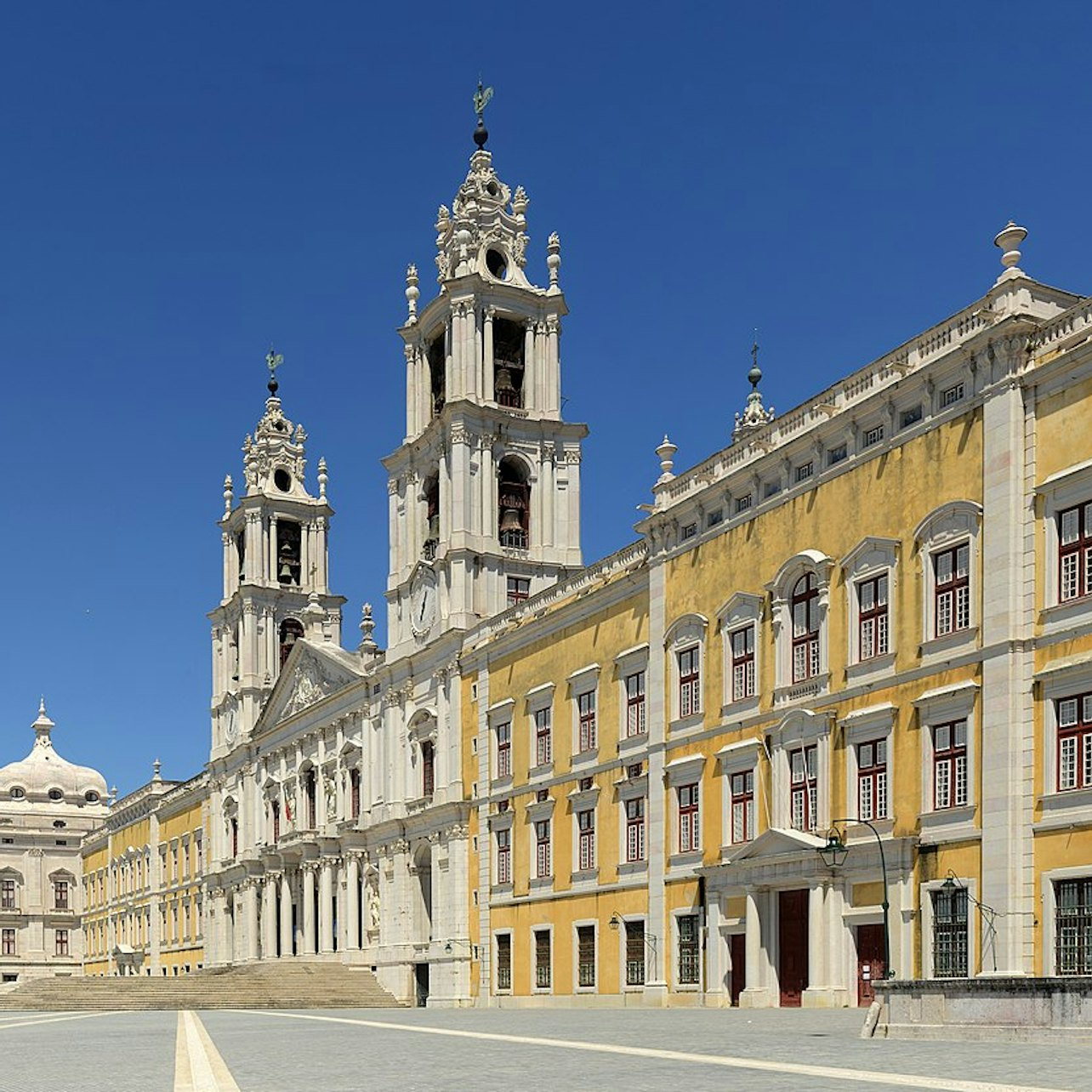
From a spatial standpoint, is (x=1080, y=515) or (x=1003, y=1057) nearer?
(x=1003, y=1057)

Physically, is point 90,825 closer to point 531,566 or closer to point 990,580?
point 531,566

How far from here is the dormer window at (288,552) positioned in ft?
275

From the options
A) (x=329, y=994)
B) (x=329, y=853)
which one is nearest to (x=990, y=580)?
(x=329, y=994)

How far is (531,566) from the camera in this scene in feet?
190

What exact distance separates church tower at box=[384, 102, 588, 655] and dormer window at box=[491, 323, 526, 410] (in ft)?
0.17

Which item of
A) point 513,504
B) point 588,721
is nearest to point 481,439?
point 513,504

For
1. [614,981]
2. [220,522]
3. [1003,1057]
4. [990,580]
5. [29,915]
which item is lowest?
[29,915]

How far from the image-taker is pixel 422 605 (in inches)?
2341

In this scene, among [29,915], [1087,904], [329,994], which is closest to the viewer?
[1087,904]

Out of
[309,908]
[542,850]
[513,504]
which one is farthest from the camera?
[309,908]

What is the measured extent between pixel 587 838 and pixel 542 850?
2.96 meters

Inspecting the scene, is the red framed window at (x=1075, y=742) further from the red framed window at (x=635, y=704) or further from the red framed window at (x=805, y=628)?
the red framed window at (x=635, y=704)

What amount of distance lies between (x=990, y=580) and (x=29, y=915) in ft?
365

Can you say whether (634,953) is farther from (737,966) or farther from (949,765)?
(949,765)
